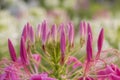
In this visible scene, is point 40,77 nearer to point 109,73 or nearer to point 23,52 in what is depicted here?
point 23,52

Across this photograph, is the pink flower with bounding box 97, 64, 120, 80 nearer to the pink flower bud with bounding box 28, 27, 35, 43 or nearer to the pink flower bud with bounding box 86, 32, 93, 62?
the pink flower bud with bounding box 86, 32, 93, 62

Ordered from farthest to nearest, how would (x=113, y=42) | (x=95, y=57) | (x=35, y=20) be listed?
1. (x=35, y=20)
2. (x=113, y=42)
3. (x=95, y=57)

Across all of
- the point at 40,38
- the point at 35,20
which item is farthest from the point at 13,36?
the point at 40,38

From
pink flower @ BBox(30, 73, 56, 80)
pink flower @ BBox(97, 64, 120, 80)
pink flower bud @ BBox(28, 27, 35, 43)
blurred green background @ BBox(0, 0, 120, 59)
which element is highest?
pink flower bud @ BBox(28, 27, 35, 43)

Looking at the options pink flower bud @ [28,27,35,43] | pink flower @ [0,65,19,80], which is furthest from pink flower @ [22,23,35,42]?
pink flower @ [0,65,19,80]

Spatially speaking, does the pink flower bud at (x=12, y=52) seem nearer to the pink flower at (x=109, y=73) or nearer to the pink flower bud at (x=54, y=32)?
the pink flower bud at (x=54, y=32)

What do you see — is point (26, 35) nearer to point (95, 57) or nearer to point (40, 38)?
point (40, 38)

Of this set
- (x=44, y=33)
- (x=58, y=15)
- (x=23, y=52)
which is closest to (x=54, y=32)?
(x=44, y=33)

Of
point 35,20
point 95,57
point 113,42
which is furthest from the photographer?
point 35,20
